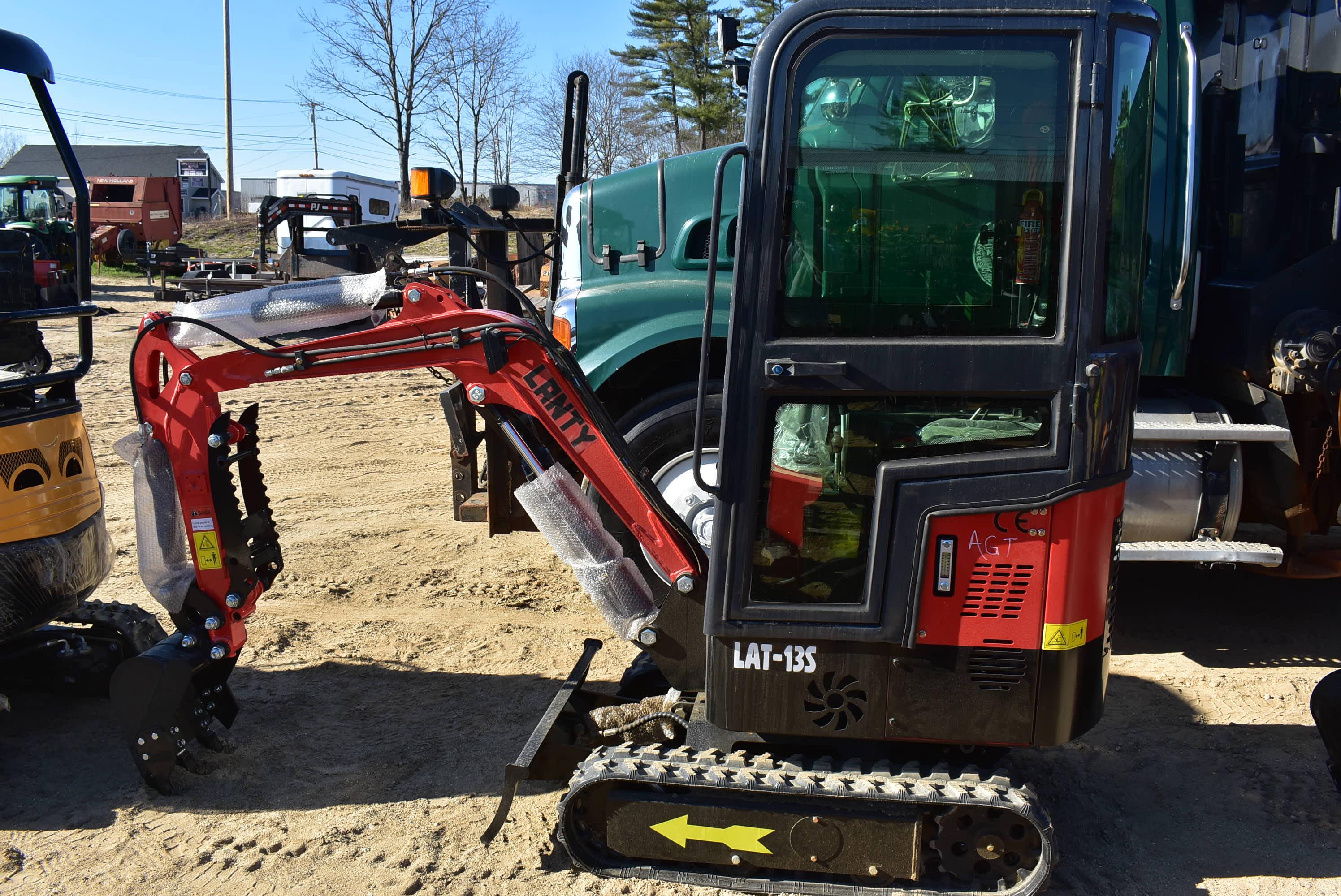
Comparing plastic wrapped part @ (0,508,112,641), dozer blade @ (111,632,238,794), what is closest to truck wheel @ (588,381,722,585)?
dozer blade @ (111,632,238,794)

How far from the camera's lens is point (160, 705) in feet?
12.3

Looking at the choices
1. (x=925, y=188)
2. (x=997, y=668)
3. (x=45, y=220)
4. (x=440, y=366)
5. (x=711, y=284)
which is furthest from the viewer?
(x=45, y=220)

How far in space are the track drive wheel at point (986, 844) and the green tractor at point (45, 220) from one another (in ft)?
20.3

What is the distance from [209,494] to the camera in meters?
3.73

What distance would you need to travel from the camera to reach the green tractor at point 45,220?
10.1m

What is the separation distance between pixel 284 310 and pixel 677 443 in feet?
6.82

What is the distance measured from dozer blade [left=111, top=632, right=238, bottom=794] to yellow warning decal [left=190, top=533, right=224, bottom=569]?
0.29 meters

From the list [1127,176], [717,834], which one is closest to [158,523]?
[717,834]

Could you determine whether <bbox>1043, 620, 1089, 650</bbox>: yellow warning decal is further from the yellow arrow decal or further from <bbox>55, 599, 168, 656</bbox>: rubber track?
<bbox>55, 599, 168, 656</bbox>: rubber track

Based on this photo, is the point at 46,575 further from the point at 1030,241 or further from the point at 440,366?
the point at 1030,241

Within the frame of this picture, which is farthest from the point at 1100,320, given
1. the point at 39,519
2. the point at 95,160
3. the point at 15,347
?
the point at 95,160

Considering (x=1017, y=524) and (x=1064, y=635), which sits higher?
(x=1017, y=524)

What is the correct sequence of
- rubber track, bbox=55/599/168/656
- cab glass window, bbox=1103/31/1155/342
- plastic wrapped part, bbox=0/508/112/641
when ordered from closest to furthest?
cab glass window, bbox=1103/31/1155/342, plastic wrapped part, bbox=0/508/112/641, rubber track, bbox=55/599/168/656

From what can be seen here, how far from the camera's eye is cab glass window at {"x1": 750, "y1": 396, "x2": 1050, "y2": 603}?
2871mm
